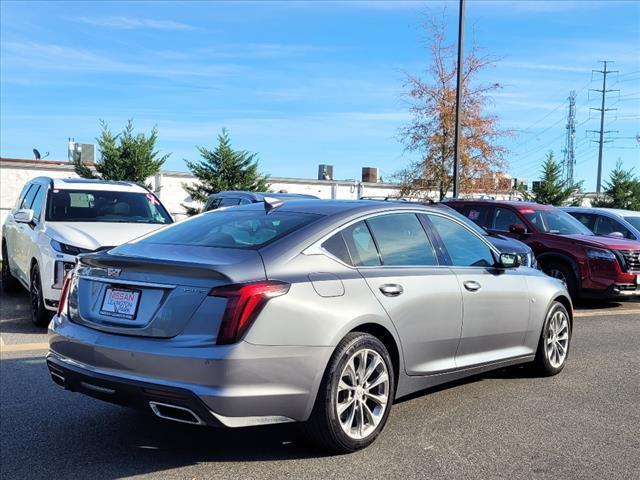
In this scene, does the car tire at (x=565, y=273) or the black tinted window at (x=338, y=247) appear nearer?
the black tinted window at (x=338, y=247)

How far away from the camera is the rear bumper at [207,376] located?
12.1ft

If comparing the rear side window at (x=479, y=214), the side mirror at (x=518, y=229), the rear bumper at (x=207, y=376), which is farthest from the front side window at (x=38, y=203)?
the side mirror at (x=518, y=229)

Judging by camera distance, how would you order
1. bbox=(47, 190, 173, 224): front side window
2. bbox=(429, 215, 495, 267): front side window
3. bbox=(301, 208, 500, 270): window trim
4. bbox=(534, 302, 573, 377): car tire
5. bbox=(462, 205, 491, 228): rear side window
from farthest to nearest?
bbox=(462, 205, 491, 228): rear side window < bbox=(47, 190, 173, 224): front side window < bbox=(534, 302, 573, 377): car tire < bbox=(429, 215, 495, 267): front side window < bbox=(301, 208, 500, 270): window trim

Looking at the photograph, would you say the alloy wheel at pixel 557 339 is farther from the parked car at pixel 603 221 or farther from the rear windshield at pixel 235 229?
the parked car at pixel 603 221

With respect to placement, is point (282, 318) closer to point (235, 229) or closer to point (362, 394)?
point (362, 394)

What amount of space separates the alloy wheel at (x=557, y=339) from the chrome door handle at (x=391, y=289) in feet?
7.58

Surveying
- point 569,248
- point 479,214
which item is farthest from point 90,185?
point 569,248

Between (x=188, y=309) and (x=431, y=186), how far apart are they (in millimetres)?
19837

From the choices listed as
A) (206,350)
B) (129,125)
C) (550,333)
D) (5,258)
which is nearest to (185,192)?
(129,125)

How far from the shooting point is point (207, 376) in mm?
3678

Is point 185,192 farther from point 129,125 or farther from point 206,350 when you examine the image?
Answer: point 206,350

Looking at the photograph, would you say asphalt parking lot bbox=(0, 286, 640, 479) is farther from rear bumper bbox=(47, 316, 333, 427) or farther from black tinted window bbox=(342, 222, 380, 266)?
black tinted window bbox=(342, 222, 380, 266)

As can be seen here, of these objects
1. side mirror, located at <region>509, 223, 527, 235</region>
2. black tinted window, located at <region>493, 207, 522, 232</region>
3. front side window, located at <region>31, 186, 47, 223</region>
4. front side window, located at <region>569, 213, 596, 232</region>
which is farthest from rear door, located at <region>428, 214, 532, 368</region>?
front side window, located at <region>569, 213, 596, 232</region>

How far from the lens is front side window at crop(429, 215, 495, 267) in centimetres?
542
